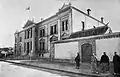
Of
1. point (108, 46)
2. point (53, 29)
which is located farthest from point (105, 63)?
point (53, 29)

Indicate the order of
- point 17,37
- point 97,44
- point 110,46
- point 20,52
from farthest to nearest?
point 17,37, point 20,52, point 97,44, point 110,46

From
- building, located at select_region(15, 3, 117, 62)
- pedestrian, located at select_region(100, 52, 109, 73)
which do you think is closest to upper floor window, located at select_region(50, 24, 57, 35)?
building, located at select_region(15, 3, 117, 62)

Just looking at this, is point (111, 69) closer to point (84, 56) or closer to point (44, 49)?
point (84, 56)

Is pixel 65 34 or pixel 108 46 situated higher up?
pixel 65 34

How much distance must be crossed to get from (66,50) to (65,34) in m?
5.43

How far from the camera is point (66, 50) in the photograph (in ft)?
53.9

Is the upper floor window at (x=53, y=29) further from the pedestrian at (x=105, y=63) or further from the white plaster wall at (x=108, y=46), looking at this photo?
the pedestrian at (x=105, y=63)

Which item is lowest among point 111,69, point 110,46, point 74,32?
point 111,69

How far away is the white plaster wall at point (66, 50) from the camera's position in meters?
15.4

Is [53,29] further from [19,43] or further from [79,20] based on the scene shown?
[19,43]

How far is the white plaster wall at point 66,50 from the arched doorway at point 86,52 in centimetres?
96

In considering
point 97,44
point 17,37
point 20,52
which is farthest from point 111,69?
point 17,37

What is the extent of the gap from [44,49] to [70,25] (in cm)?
925

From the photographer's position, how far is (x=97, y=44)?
12.9 metres
